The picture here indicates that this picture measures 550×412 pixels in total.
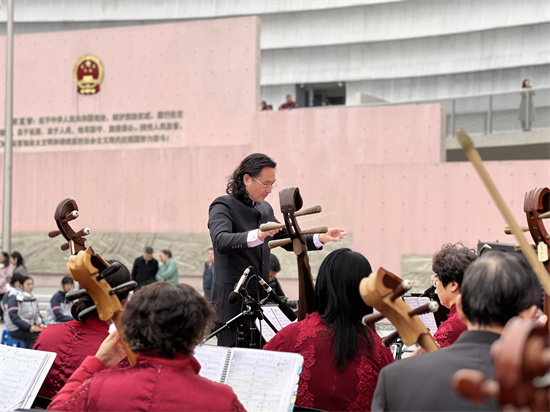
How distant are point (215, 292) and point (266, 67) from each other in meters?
20.1

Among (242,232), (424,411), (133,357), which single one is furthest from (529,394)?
(242,232)

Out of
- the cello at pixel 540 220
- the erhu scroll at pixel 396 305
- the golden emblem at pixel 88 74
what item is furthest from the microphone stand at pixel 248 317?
the golden emblem at pixel 88 74

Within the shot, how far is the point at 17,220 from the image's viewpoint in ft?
50.9

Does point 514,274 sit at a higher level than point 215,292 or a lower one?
higher

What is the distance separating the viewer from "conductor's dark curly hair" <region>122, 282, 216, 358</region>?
2119mm

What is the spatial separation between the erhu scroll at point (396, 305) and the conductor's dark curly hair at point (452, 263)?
118 centimetres

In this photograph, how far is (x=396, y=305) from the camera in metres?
2.27

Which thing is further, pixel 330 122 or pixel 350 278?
pixel 330 122

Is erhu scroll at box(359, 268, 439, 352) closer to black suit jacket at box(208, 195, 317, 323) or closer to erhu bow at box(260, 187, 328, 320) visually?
erhu bow at box(260, 187, 328, 320)

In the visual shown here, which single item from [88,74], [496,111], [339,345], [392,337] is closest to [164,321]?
[392,337]

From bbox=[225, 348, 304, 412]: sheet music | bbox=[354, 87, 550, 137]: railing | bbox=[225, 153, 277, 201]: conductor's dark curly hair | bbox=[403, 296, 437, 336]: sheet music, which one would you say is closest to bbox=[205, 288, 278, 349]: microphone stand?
bbox=[225, 153, 277, 201]: conductor's dark curly hair

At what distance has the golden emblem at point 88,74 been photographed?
49.9ft

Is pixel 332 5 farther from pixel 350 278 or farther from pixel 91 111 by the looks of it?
pixel 350 278

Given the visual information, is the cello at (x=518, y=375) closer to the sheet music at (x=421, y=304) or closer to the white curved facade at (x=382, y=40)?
the sheet music at (x=421, y=304)
